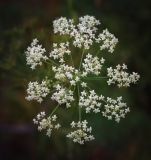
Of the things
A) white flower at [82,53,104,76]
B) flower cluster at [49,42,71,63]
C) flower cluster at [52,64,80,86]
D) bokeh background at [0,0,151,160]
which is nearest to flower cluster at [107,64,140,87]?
white flower at [82,53,104,76]

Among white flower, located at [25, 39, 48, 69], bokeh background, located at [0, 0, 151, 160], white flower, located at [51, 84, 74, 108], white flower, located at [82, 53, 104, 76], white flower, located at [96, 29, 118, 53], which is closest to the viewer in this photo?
white flower, located at [51, 84, 74, 108]

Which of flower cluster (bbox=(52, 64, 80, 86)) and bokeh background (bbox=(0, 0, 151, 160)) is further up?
bokeh background (bbox=(0, 0, 151, 160))

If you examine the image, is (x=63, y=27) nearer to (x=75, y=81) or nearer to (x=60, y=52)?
(x=60, y=52)

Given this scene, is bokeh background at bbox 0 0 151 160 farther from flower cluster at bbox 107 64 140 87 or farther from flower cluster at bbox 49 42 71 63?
flower cluster at bbox 107 64 140 87

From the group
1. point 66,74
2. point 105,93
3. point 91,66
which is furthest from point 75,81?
point 105,93

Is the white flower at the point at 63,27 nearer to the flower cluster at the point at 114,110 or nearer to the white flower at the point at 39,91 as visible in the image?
the white flower at the point at 39,91

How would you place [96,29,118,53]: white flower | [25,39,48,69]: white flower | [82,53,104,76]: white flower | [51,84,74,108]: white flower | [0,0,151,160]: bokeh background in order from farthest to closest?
[0,0,151,160]: bokeh background, [96,29,118,53]: white flower, [25,39,48,69]: white flower, [82,53,104,76]: white flower, [51,84,74,108]: white flower

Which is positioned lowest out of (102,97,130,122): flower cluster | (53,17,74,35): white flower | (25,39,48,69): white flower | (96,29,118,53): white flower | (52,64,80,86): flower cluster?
(102,97,130,122): flower cluster

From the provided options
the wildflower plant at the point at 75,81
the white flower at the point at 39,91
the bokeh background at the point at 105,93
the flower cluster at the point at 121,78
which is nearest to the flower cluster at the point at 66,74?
the wildflower plant at the point at 75,81

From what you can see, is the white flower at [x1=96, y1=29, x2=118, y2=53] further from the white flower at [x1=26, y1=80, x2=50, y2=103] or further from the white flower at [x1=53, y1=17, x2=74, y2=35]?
the white flower at [x1=26, y1=80, x2=50, y2=103]

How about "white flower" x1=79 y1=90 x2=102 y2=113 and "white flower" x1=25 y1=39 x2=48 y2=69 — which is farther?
"white flower" x1=25 y1=39 x2=48 y2=69
